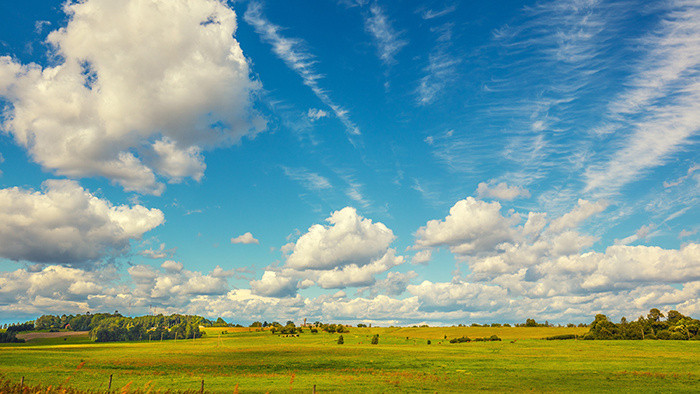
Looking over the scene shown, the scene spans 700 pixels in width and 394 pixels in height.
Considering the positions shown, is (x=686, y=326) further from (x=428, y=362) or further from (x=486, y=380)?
(x=486, y=380)

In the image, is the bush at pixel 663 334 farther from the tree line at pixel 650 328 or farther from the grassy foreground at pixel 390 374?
the grassy foreground at pixel 390 374

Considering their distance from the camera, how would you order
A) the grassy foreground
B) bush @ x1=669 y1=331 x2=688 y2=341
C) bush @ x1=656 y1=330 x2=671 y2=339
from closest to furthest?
1. the grassy foreground
2. bush @ x1=669 y1=331 x2=688 y2=341
3. bush @ x1=656 y1=330 x2=671 y2=339

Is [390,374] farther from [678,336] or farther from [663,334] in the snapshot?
[663,334]

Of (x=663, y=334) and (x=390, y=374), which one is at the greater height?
(x=390, y=374)

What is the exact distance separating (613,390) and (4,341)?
248120 mm

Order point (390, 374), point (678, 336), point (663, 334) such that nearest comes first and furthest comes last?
1. point (390, 374)
2. point (678, 336)
3. point (663, 334)

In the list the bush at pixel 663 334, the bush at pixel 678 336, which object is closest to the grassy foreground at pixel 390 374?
the bush at pixel 678 336

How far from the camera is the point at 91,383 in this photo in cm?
5269

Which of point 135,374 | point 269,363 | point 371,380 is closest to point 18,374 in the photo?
point 135,374

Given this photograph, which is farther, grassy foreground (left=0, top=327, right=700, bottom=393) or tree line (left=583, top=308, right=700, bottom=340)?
tree line (left=583, top=308, right=700, bottom=340)

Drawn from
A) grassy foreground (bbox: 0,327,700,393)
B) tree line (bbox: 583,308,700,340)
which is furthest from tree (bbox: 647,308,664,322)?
grassy foreground (bbox: 0,327,700,393)

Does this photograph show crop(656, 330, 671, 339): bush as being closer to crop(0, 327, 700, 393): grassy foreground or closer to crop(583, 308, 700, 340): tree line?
crop(583, 308, 700, 340): tree line

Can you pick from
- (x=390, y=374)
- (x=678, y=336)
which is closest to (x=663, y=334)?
(x=678, y=336)

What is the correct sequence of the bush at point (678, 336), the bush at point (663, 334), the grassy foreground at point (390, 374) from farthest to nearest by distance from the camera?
the bush at point (663, 334), the bush at point (678, 336), the grassy foreground at point (390, 374)
